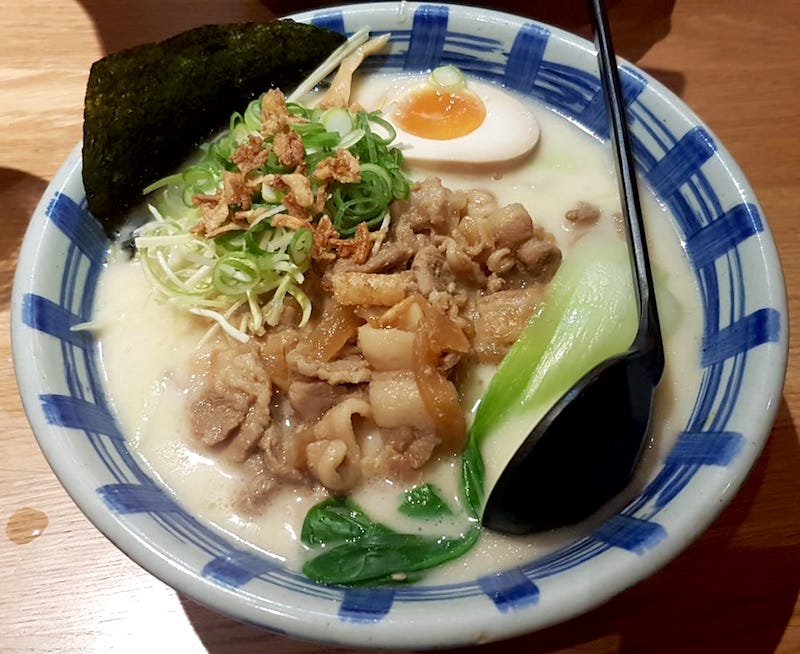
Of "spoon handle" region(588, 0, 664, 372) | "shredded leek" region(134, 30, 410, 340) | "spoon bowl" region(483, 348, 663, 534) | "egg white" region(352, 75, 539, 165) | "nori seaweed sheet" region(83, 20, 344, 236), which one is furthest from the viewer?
"egg white" region(352, 75, 539, 165)

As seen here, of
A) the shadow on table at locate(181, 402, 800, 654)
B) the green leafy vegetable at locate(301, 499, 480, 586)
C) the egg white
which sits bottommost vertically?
the shadow on table at locate(181, 402, 800, 654)

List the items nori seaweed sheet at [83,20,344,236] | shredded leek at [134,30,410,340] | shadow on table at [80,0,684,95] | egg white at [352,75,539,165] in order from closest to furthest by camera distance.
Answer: shredded leek at [134,30,410,340], nori seaweed sheet at [83,20,344,236], egg white at [352,75,539,165], shadow on table at [80,0,684,95]

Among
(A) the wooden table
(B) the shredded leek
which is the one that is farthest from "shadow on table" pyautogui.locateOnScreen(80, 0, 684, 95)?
(B) the shredded leek

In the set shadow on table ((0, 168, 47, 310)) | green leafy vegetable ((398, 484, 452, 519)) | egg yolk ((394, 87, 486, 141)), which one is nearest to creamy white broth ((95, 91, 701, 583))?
green leafy vegetable ((398, 484, 452, 519))

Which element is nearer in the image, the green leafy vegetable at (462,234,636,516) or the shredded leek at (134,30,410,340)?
the green leafy vegetable at (462,234,636,516)

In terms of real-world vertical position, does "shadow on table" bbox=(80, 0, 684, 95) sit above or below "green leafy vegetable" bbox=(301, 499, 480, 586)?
above

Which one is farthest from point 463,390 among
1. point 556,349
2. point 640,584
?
point 640,584

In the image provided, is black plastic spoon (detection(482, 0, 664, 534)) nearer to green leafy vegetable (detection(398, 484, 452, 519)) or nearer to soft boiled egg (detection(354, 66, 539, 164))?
green leafy vegetable (detection(398, 484, 452, 519))

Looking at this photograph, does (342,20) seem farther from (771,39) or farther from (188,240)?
(771,39)
